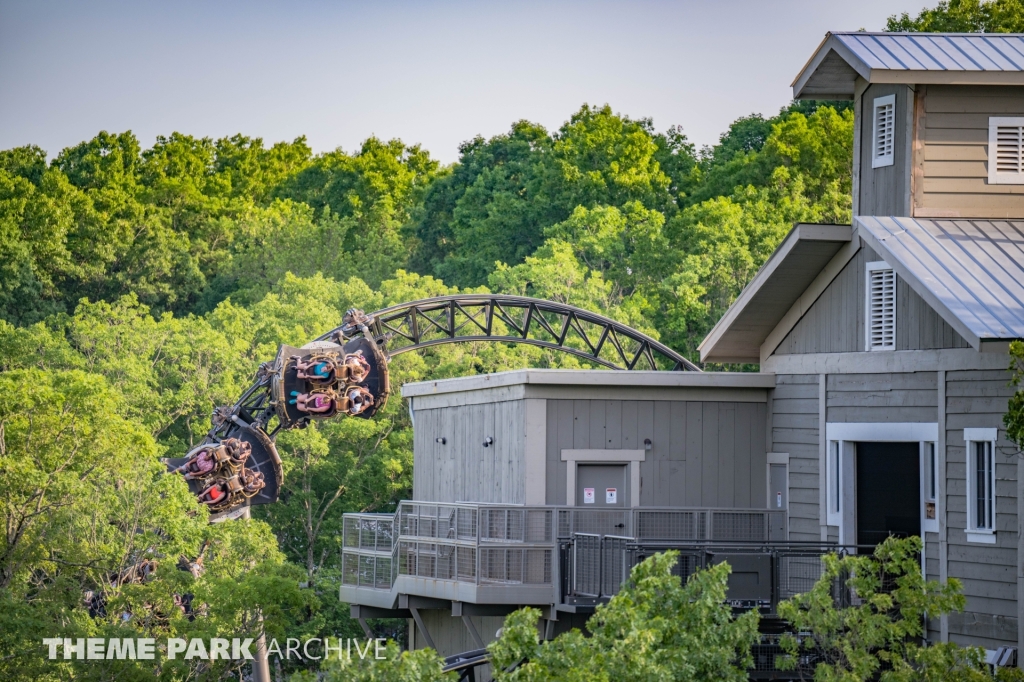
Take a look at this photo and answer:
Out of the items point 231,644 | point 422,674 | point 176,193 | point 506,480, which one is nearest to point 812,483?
point 506,480

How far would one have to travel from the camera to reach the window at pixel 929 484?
56.7ft

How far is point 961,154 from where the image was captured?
18703 millimetres

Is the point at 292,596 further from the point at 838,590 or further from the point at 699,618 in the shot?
the point at 699,618

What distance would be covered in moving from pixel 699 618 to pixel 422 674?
2.65 metres

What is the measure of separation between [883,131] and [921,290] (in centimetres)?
349

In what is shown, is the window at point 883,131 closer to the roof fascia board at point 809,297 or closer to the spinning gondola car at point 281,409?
the roof fascia board at point 809,297

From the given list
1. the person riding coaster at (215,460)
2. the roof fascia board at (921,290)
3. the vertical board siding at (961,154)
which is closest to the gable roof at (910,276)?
the roof fascia board at (921,290)

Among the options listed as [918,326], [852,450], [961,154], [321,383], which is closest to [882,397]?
[852,450]

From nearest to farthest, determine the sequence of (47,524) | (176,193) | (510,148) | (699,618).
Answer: (699,618)
(47,524)
(510,148)
(176,193)

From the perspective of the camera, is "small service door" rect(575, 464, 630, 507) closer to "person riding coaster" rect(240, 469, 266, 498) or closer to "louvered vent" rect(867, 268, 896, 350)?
"louvered vent" rect(867, 268, 896, 350)

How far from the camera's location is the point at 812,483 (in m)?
19.8

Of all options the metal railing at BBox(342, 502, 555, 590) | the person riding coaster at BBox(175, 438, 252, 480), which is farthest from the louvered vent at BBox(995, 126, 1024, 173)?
the person riding coaster at BBox(175, 438, 252, 480)

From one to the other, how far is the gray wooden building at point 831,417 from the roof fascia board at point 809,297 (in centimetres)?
4

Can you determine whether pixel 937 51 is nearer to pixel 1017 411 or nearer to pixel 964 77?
pixel 964 77
